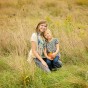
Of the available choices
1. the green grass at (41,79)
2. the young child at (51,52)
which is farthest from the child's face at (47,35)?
the green grass at (41,79)

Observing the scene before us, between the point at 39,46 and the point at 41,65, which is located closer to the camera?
the point at 41,65

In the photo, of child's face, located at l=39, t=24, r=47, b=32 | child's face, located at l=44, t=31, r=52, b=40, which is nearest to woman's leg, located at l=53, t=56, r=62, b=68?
child's face, located at l=44, t=31, r=52, b=40

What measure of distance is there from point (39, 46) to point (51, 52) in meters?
0.29

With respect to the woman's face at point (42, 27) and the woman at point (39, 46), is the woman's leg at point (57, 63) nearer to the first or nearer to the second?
the woman at point (39, 46)

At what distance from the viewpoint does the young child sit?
21.0 ft

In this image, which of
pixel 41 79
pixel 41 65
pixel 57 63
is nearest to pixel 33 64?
pixel 41 79

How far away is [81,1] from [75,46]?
32.4ft

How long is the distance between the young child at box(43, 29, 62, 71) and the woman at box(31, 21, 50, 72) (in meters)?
0.10

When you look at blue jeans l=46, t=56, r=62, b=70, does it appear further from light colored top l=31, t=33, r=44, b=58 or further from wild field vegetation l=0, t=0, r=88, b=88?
light colored top l=31, t=33, r=44, b=58

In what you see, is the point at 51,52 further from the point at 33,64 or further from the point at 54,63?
the point at 33,64

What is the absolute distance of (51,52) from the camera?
6.50 metres

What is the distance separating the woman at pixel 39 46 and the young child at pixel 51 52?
97 millimetres

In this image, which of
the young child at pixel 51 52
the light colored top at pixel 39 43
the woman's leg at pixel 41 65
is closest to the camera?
the woman's leg at pixel 41 65

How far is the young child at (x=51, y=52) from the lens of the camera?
6.41 meters
